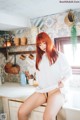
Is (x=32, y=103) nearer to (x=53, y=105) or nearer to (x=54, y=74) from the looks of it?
(x=53, y=105)

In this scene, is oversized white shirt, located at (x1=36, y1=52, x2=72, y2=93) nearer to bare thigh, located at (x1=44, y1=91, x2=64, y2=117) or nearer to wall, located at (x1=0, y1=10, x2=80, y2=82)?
bare thigh, located at (x1=44, y1=91, x2=64, y2=117)

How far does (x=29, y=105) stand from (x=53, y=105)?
0.31 meters

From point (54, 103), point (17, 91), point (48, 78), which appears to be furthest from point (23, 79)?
point (54, 103)

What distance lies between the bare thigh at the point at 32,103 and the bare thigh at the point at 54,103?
4.5 inches

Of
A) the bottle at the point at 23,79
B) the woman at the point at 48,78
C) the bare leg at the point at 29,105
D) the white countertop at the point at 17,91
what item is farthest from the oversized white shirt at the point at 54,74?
the bottle at the point at 23,79

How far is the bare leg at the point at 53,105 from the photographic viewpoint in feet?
6.12

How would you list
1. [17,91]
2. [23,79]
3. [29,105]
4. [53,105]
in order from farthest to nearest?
[23,79]
[17,91]
[29,105]
[53,105]

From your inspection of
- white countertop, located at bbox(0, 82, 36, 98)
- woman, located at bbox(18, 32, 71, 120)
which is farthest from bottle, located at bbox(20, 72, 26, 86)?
woman, located at bbox(18, 32, 71, 120)

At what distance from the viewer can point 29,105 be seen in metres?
2.07

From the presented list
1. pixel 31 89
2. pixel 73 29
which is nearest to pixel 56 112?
pixel 31 89

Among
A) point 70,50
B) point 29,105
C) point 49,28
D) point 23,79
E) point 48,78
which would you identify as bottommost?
point 29,105

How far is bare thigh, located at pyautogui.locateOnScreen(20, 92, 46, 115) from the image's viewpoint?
6.80 feet

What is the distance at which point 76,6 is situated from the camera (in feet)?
7.42

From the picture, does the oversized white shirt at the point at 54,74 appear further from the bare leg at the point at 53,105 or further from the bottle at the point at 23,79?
the bottle at the point at 23,79
